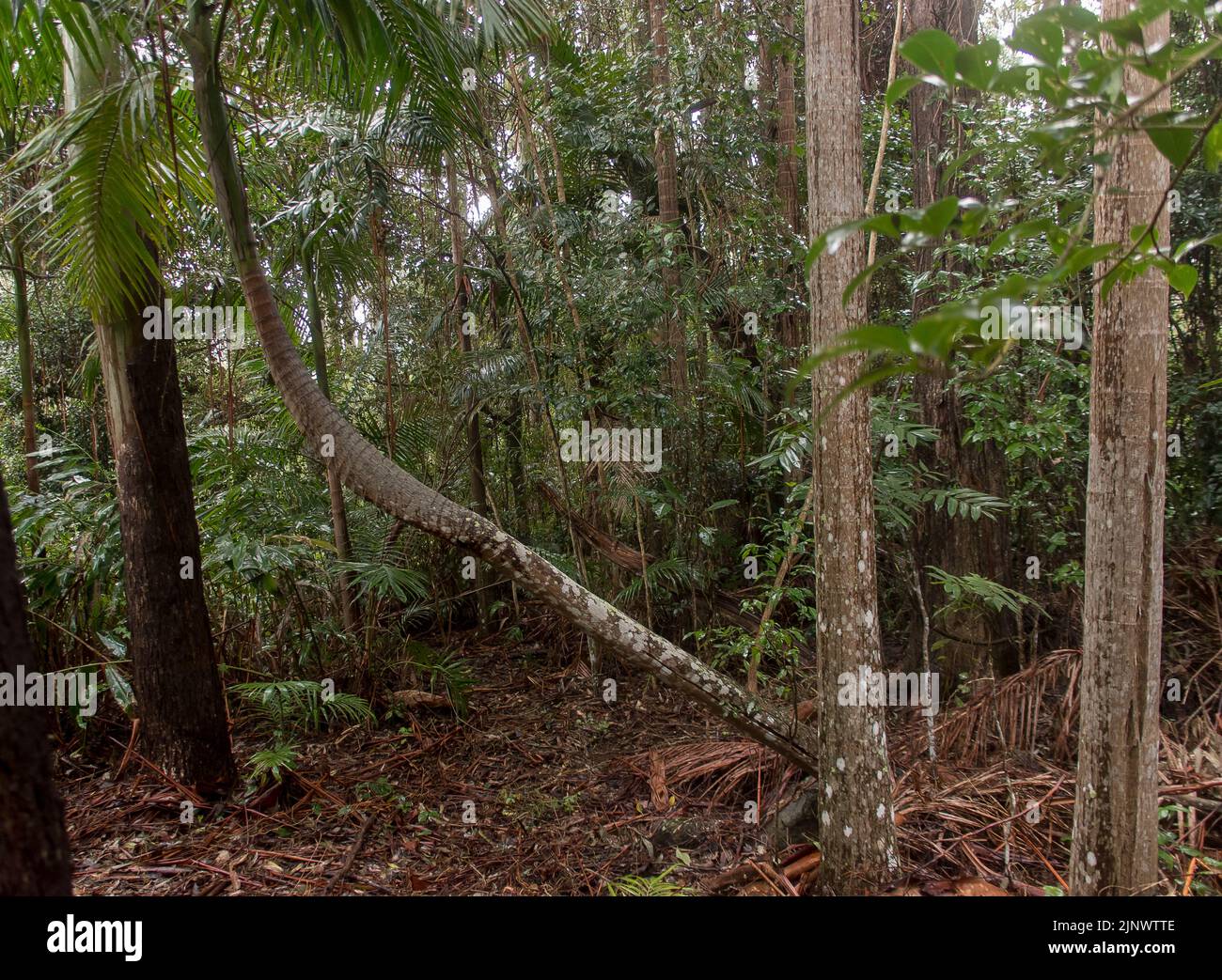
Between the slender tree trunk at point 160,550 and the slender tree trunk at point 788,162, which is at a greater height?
the slender tree trunk at point 788,162

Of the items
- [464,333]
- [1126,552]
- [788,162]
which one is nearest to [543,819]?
[1126,552]

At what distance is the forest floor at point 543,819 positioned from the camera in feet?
11.4

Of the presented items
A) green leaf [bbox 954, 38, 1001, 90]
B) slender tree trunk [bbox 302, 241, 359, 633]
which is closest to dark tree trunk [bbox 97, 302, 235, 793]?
slender tree trunk [bbox 302, 241, 359, 633]

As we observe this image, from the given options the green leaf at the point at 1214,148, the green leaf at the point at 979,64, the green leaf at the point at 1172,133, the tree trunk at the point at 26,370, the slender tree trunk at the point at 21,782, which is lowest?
the slender tree trunk at the point at 21,782

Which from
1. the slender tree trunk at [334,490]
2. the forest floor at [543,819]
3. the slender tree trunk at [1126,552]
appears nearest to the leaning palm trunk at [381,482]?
the forest floor at [543,819]

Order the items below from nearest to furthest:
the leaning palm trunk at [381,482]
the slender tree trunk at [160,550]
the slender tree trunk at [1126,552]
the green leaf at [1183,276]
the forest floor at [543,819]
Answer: the green leaf at [1183,276] → the slender tree trunk at [1126,552] → the leaning palm trunk at [381,482] → the forest floor at [543,819] → the slender tree trunk at [160,550]

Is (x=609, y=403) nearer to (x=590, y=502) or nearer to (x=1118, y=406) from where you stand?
(x=590, y=502)

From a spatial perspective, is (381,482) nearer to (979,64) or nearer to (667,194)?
(979,64)

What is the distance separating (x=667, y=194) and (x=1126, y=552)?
421 centimetres

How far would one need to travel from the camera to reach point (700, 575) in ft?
19.2

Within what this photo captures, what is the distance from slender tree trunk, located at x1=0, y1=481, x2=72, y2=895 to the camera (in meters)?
1.16
